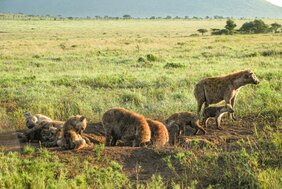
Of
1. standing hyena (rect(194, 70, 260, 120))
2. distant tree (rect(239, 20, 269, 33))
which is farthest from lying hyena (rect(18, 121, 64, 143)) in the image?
distant tree (rect(239, 20, 269, 33))

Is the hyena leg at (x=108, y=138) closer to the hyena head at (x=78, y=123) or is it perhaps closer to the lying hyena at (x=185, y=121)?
the hyena head at (x=78, y=123)

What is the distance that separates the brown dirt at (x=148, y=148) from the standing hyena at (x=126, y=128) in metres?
0.51

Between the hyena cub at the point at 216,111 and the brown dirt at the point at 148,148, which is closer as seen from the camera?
the brown dirt at the point at 148,148

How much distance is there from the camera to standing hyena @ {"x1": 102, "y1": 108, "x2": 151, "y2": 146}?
323 inches

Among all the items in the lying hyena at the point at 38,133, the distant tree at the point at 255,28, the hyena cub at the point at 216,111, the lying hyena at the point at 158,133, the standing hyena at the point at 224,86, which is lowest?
the lying hyena at the point at 38,133

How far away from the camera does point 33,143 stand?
895cm

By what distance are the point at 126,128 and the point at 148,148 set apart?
872 millimetres

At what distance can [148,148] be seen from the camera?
7629mm

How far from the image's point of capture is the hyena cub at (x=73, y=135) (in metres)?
7.94

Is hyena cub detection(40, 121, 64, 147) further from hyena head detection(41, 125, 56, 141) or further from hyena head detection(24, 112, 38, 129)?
hyena head detection(24, 112, 38, 129)

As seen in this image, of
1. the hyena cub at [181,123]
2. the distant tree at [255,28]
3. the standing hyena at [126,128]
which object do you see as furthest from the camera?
the distant tree at [255,28]

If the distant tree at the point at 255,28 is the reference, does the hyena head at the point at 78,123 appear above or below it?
below

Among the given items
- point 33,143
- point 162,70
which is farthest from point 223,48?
point 33,143

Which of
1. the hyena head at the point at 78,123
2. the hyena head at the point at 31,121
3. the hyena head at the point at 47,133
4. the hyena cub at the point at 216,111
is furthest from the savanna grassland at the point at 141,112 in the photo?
the hyena head at the point at 47,133
